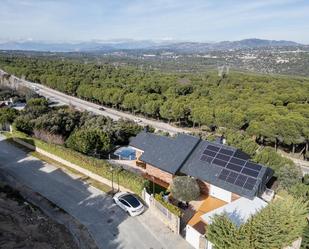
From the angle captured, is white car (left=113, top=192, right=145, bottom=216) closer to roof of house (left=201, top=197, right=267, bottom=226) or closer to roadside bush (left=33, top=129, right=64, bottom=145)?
roof of house (left=201, top=197, right=267, bottom=226)

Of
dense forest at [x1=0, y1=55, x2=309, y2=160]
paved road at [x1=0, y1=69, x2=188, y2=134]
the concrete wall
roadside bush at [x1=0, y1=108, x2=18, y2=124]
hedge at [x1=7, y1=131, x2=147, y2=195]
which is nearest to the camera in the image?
hedge at [x1=7, y1=131, x2=147, y2=195]

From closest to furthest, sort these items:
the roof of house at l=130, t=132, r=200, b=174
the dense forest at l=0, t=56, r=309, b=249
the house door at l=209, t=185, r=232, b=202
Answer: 1. the dense forest at l=0, t=56, r=309, b=249
2. the house door at l=209, t=185, r=232, b=202
3. the roof of house at l=130, t=132, r=200, b=174

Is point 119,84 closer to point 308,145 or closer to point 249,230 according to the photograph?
point 308,145

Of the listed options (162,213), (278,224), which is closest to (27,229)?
(162,213)

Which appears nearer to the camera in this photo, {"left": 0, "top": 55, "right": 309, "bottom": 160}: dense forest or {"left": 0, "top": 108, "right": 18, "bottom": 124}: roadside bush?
{"left": 0, "top": 108, "right": 18, "bottom": 124}: roadside bush

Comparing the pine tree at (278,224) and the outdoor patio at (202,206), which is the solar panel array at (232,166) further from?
the pine tree at (278,224)

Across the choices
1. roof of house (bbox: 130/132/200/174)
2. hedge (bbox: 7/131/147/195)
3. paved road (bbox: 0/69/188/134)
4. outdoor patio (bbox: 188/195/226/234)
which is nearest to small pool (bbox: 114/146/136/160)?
roof of house (bbox: 130/132/200/174)

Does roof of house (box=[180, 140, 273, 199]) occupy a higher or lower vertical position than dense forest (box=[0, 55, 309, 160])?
higher

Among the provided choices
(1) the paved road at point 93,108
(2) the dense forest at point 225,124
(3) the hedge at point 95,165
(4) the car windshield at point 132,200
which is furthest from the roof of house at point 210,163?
(1) the paved road at point 93,108
